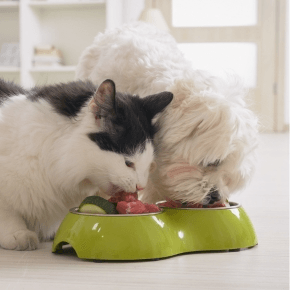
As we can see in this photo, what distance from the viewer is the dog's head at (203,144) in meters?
1.42

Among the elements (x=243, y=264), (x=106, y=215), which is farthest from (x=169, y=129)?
(x=243, y=264)

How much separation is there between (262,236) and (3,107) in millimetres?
956

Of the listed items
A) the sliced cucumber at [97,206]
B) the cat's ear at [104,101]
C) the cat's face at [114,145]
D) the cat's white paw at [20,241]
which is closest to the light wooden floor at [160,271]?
the cat's white paw at [20,241]

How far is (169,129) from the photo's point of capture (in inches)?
58.5

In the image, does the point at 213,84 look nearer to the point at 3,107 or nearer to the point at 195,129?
the point at 195,129

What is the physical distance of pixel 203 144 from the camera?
4.66 ft

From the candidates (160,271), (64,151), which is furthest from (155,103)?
(160,271)

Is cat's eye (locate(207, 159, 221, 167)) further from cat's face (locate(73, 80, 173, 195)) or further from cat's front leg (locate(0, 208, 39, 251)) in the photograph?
cat's front leg (locate(0, 208, 39, 251))

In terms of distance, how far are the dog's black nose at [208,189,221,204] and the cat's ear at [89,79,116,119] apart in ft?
1.31

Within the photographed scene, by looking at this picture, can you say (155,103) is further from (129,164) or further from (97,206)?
(97,206)

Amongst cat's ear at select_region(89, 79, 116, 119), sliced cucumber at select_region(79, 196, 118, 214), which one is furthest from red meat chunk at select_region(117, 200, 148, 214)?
cat's ear at select_region(89, 79, 116, 119)

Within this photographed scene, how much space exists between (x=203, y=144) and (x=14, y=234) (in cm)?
62

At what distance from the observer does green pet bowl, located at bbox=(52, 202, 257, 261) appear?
1.24 metres

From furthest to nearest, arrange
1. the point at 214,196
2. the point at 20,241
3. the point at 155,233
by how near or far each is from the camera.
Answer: the point at 214,196
the point at 20,241
the point at 155,233
